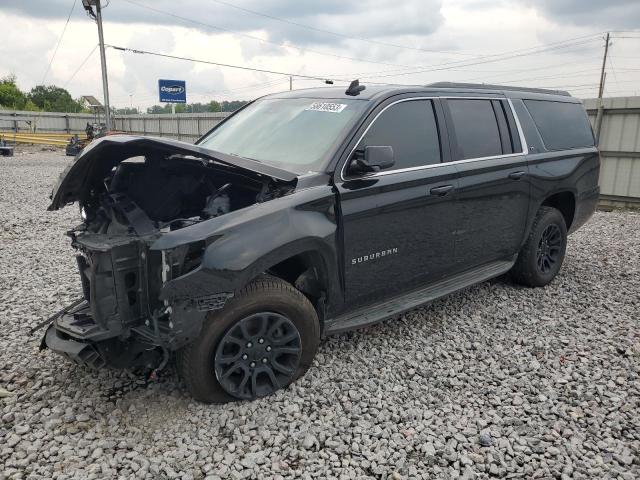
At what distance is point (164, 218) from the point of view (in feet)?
11.4

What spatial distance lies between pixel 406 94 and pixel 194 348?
247cm

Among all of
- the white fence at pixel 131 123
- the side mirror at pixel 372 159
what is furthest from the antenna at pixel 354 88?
the white fence at pixel 131 123

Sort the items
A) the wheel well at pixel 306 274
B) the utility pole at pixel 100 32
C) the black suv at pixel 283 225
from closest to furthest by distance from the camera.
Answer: the black suv at pixel 283 225
the wheel well at pixel 306 274
the utility pole at pixel 100 32

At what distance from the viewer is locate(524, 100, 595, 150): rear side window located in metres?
5.15

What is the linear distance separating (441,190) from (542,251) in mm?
2026

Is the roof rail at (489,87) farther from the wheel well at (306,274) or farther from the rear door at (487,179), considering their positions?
the wheel well at (306,274)

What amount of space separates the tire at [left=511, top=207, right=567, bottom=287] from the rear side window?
0.73 meters

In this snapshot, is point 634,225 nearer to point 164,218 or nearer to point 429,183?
point 429,183

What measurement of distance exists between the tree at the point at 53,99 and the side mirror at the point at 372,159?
78.2m

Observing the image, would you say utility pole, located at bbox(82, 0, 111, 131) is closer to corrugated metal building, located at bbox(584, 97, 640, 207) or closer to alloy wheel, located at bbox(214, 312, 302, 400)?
corrugated metal building, located at bbox(584, 97, 640, 207)

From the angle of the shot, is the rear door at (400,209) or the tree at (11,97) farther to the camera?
the tree at (11,97)

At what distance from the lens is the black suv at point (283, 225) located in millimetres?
2896

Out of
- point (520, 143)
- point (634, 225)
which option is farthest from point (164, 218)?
point (634, 225)

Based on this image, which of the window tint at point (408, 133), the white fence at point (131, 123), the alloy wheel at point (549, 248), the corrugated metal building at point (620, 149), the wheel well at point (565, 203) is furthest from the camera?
the white fence at point (131, 123)
